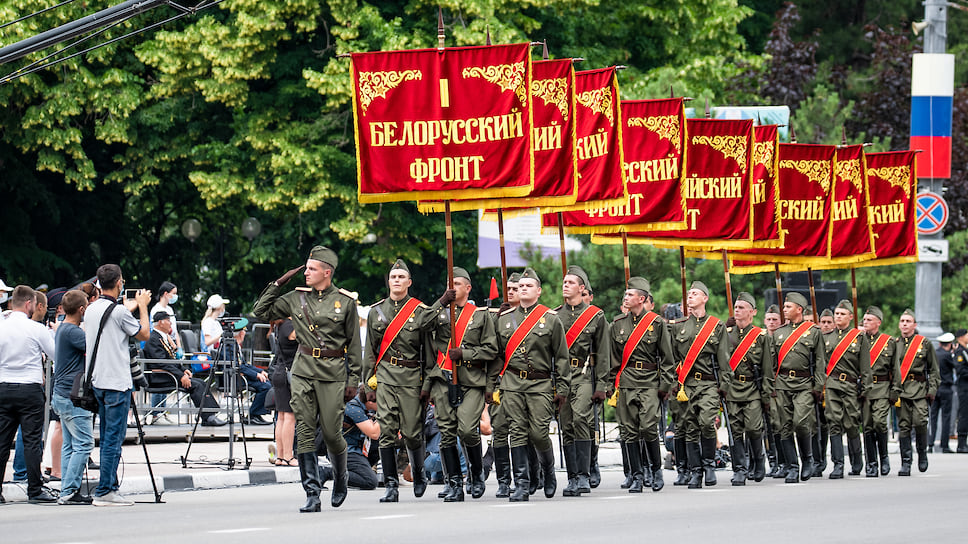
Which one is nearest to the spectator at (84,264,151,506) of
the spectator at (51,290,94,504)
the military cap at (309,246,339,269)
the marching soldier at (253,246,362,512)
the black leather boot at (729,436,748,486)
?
the spectator at (51,290,94,504)

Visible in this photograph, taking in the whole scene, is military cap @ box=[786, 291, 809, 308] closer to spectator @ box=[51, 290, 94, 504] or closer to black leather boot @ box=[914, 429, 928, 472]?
black leather boot @ box=[914, 429, 928, 472]

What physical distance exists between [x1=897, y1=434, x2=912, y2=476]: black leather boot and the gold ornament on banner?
724 centimetres

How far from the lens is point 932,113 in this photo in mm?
24109

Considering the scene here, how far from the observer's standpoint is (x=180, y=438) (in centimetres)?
2103

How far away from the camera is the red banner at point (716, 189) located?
800 inches

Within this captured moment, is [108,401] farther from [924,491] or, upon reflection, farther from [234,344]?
[924,491]

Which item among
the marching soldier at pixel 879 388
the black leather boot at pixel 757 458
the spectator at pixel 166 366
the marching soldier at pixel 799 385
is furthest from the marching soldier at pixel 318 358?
the marching soldier at pixel 879 388

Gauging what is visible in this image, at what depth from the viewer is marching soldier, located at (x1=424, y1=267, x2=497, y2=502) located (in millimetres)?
14422

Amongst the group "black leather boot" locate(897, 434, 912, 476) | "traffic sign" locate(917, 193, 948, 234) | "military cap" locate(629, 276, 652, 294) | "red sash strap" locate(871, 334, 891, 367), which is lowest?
"black leather boot" locate(897, 434, 912, 476)

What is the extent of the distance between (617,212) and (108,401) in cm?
791

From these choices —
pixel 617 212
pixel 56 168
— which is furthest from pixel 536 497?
pixel 56 168

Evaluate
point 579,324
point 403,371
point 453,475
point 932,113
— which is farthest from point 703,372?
point 932,113

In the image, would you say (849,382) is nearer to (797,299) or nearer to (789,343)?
(789,343)

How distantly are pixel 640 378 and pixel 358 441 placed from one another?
292 centimetres
